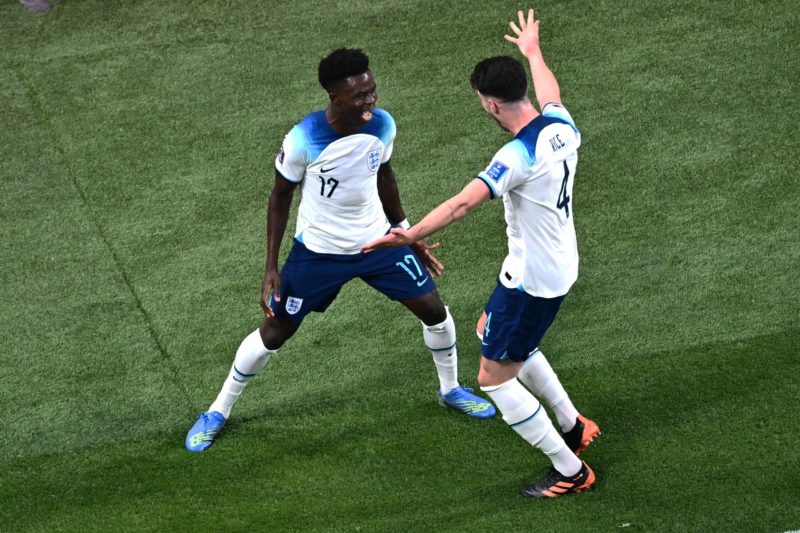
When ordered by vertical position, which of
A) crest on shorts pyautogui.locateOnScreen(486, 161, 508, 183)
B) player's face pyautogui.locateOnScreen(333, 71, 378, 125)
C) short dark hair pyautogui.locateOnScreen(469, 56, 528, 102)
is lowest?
player's face pyautogui.locateOnScreen(333, 71, 378, 125)

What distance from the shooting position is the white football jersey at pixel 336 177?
5648mm

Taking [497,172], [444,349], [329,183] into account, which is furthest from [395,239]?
[444,349]

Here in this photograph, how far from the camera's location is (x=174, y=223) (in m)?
8.16

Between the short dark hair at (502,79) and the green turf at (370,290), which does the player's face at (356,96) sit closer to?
the short dark hair at (502,79)

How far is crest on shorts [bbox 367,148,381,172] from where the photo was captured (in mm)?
5759

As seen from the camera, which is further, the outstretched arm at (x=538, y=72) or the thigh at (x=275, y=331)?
the thigh at (x=275, y=331)

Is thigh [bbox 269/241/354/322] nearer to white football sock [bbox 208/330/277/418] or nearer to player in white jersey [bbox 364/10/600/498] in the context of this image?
white football sock [bbox 208/330/277/418]

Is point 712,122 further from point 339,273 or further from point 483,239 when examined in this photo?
point 339,273

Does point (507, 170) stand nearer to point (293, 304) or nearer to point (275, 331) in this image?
point (293, 304)

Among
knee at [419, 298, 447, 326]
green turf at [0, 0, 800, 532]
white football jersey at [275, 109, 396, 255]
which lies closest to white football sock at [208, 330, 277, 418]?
green turf at [0, 0, 800, 532]

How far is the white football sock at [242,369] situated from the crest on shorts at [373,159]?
44.1 inches

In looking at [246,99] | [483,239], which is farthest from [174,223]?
[483,239]

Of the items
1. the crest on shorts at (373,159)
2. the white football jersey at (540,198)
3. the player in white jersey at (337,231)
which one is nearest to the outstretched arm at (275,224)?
the player in white jersey at (337,231)

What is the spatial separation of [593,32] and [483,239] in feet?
9.19
